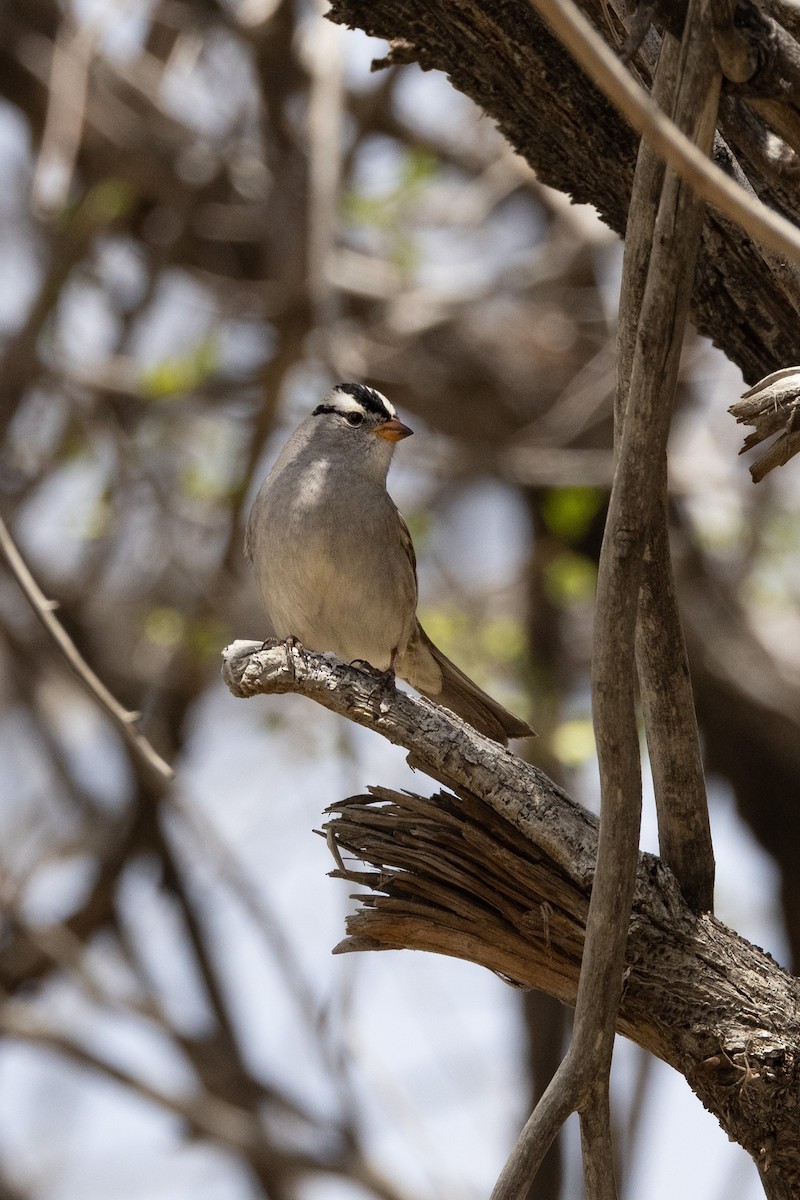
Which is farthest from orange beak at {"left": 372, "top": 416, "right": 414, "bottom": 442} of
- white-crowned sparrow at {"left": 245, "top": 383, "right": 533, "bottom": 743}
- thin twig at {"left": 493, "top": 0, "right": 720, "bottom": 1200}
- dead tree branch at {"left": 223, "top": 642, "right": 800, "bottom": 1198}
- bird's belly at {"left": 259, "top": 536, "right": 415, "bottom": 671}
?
thin twig at {"left": 493, "top": 0, "right": 720, "bottom": 1200}

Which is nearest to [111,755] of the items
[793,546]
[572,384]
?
[572,384]

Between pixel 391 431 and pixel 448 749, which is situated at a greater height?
pixel 391 431

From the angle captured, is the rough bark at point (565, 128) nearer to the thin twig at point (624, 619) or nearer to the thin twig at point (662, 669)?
the thin twig at point (662, 669)

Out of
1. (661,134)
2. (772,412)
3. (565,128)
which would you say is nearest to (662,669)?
(772,412)

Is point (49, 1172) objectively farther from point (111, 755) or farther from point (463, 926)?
point (463, 926)

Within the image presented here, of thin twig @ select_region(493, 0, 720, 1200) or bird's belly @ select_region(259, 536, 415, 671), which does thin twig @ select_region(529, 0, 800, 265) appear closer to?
thin twig @ select_region(493, 0, 720, 1200)

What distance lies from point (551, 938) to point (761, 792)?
450 cm

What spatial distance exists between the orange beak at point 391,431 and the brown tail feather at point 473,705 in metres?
0.70

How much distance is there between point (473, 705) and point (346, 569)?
0.56 m

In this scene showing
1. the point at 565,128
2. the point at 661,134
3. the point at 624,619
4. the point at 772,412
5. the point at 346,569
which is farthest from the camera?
the point at 346,569

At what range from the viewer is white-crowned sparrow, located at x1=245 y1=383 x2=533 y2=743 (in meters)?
4.25

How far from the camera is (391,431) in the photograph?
4875 millimetres

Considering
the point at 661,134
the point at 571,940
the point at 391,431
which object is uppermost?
the point at 391,431

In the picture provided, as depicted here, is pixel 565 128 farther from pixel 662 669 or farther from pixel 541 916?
pixel 541 916
